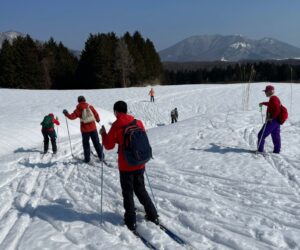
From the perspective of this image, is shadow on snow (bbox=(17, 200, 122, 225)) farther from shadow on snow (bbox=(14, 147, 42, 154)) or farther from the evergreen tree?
the evergreen tree

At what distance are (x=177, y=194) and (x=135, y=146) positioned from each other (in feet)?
8.04

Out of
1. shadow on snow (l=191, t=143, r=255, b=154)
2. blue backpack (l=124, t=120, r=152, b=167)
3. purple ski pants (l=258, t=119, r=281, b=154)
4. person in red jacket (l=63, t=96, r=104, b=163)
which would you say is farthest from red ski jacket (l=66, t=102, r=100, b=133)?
blue backpack (l=124, t=120, r=152, b=167)

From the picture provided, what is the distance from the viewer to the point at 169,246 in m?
5.48

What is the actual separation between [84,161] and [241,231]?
21.3 feet

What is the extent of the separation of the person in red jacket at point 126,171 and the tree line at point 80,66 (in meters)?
59.1

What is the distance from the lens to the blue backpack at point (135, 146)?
5.69 metres

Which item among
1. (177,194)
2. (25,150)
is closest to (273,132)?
(177,194)

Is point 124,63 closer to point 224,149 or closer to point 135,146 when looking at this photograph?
point 224,149

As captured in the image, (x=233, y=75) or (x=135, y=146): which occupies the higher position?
(x=135, y=146)

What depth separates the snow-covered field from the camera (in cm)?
582

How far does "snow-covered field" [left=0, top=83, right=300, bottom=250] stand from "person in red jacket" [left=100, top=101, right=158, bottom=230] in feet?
0.89

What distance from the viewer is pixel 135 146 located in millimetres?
5691

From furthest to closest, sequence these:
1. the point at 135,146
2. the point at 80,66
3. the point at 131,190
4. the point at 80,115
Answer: the point at 80,66, the point at 80,115, the point at 131,190, the point at 135,146

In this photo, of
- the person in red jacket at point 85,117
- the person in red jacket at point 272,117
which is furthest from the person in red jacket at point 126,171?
the person in red jacket at point 272,117
